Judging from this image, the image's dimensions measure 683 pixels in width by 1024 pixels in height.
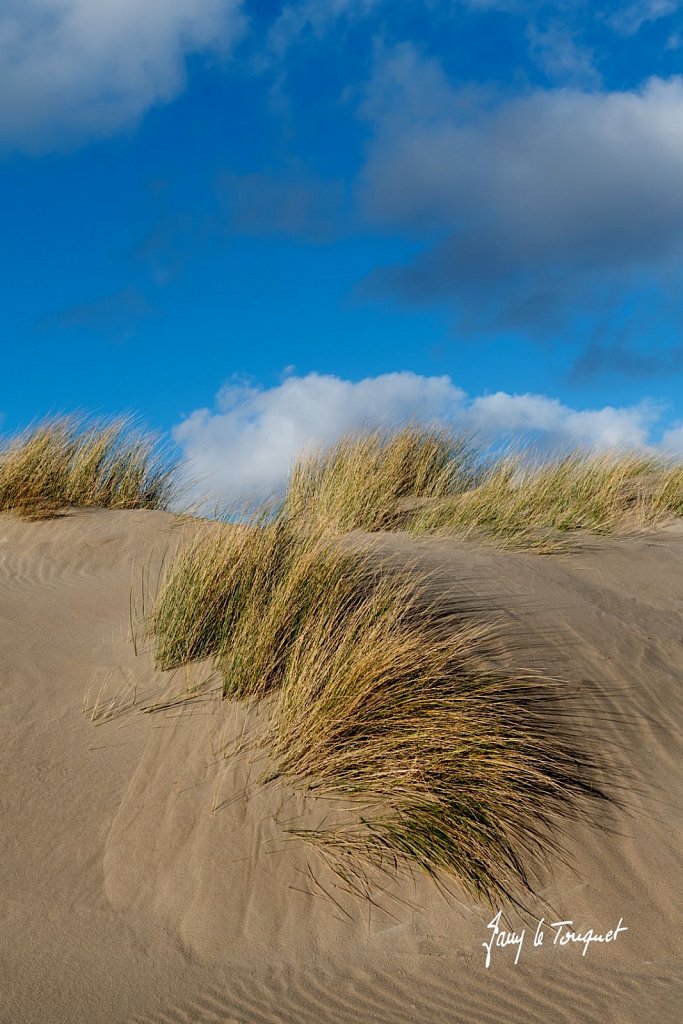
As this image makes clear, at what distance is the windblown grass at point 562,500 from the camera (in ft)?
28.6

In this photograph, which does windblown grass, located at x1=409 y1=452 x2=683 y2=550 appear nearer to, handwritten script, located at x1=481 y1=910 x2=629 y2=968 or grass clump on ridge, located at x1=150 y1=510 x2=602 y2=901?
grass clump on ridge, located at x1=150 y1=510 x2=602 y2=901

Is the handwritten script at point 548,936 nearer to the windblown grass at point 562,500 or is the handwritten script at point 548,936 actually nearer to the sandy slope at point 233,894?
the sandy slope at point 233,894

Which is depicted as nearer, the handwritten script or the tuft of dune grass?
the handwritten script

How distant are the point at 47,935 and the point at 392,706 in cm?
189

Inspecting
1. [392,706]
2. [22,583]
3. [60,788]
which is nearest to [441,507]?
[22,583]

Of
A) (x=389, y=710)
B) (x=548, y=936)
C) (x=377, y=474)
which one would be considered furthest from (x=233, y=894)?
(x=377, y=474)

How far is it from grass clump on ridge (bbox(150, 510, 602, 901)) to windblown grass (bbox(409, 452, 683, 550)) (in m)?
3.11

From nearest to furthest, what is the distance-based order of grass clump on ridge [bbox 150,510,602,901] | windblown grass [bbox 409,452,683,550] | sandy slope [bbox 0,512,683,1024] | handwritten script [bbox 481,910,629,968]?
1. sandy slope [bbox 0,512,683,1024]
2. handwritten script [bbox 481,910,629,968]
3. grass clump on ridge [bbox 150,510,602,901]
4. windblown grass [bbox 409,452,683,550]

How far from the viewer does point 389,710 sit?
452 centimetres

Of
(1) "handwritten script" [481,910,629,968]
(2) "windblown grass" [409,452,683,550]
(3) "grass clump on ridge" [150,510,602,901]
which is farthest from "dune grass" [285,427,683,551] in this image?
(1) "handwritten script" [481,910,629,968]

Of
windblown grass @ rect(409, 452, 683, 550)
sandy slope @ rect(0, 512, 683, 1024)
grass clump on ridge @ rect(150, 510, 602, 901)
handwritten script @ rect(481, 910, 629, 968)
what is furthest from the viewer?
windblown grass @ rect(409, 452, 683, 550)

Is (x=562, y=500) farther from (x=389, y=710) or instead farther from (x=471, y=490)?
(x=389, y=710)

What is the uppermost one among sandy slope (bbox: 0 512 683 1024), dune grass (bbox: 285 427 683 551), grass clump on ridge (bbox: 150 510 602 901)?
dune grass (bbox: 285 427 683 551)

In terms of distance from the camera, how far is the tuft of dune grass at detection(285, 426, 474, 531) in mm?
9180
